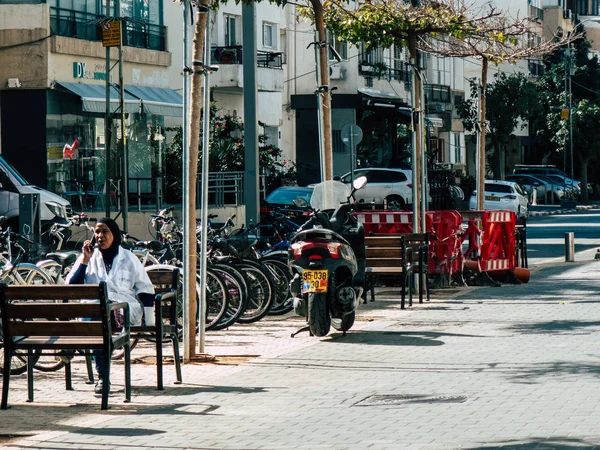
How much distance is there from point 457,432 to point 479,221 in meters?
13.4

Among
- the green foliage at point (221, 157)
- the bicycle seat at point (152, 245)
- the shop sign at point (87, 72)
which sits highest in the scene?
the shop sign at point (87, 72)

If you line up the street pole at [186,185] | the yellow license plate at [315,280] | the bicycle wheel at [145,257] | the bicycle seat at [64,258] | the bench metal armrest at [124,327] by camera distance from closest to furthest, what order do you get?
the bench metal armrest at [124,327] → the street pole at [186,185] → the yellow license plate at [315,280] → the bicycle seat at [64,258] → the bicycle wheel at [145,257]

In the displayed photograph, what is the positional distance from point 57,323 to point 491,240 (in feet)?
41.6

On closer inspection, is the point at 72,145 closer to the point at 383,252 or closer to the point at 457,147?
the point at 383,252

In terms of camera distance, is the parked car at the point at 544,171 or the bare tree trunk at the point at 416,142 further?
the parked car at the point at 544,171

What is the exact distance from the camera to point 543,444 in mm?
8117

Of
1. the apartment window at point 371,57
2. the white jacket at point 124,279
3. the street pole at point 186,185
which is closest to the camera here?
the white jacket at point 124,279

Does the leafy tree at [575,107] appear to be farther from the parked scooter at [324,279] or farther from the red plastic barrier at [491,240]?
the parked scooter at [324,279]

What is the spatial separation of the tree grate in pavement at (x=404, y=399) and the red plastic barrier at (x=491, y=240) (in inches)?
441

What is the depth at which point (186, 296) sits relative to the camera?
13039 millimetres

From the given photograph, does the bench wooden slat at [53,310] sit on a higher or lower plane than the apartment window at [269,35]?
lower

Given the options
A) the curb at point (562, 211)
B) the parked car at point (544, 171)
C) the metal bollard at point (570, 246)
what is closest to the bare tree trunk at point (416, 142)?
the metal bollard at point (570, 246)

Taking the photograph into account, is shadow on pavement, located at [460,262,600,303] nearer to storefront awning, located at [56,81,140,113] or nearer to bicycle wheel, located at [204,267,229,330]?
bicycle wheel, located at [204,267,229,330]

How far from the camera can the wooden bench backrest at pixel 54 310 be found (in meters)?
10.1
